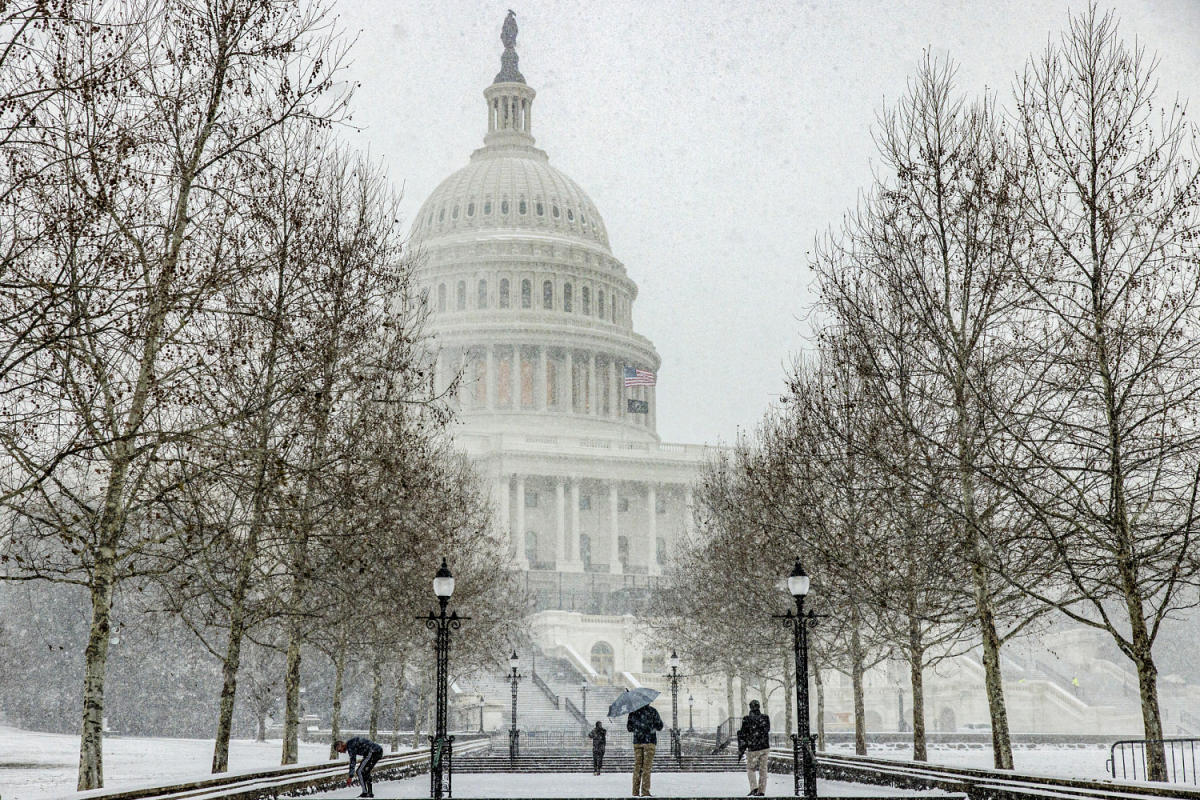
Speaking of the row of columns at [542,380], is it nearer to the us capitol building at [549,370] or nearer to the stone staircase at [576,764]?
the us capitol building at [549,370]

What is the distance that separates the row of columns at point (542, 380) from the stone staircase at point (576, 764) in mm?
82195

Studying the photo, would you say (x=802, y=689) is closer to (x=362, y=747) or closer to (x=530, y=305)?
(x=362, y=747)

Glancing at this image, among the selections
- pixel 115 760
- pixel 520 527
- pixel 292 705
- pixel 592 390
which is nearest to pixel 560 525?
pixel 520 527

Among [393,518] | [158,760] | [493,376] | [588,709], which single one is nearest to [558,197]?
[493,376]

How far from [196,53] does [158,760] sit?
2457 centimetres

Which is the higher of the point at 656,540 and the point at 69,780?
the point at 656,540

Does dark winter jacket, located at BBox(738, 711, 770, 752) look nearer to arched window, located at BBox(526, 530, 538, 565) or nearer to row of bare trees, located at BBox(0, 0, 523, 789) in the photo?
row of bare trees, located at BBox(0, 0, 523, 789)

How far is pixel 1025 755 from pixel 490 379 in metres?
87.2

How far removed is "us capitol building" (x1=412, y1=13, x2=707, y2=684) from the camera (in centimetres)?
11094

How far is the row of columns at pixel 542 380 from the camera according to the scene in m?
126

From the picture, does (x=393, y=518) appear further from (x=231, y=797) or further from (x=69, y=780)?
(x=69, y=780)

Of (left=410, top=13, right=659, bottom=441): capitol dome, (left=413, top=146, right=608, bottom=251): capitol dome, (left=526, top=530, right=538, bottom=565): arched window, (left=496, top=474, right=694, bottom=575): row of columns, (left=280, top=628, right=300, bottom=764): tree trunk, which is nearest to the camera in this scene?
(left=280, top=628, right=300, bottom=764): tree trunk

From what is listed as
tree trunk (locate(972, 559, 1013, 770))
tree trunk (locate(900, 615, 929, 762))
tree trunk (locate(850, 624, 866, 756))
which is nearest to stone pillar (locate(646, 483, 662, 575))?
tree trunk (locate(850, 624, 866, 756))

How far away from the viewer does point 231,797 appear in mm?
18000
